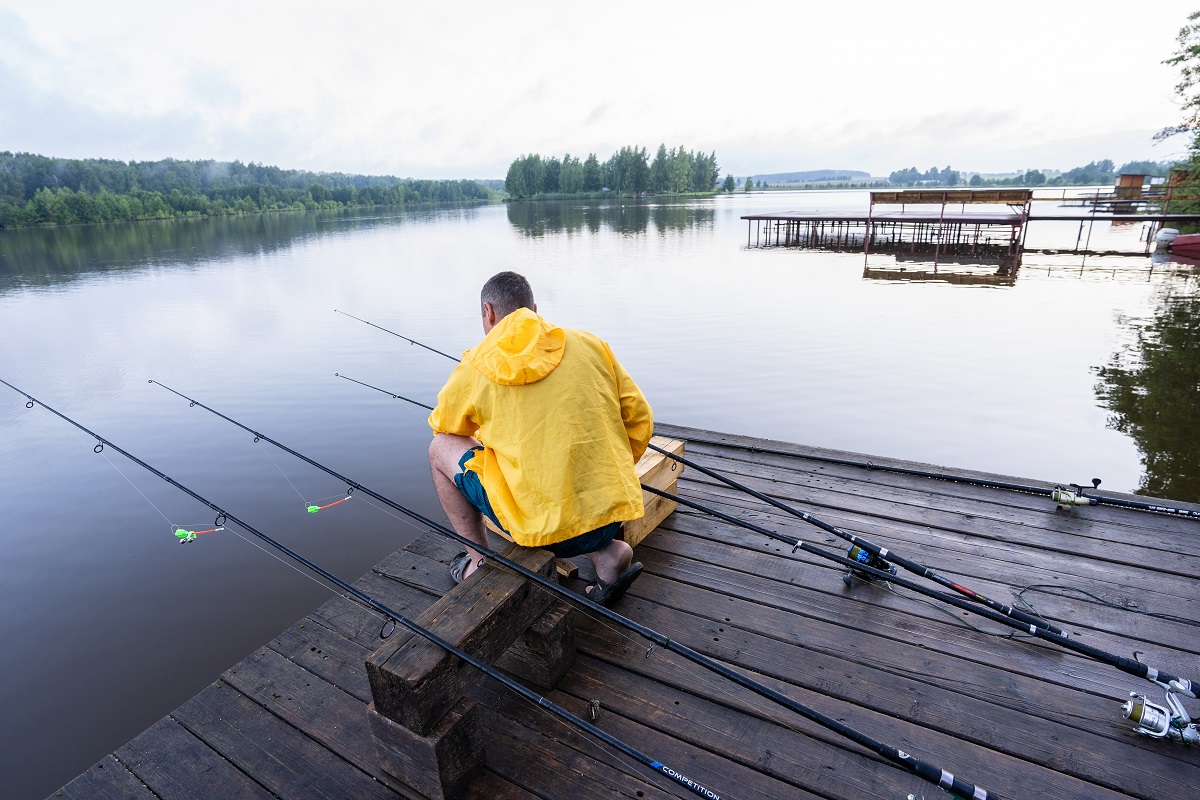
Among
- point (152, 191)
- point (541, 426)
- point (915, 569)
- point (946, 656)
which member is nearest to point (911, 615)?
point (946, 656)

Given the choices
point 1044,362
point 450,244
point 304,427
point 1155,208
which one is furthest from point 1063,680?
point 1155,208

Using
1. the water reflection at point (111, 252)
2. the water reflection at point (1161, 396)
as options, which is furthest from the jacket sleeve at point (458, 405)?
the water reflection at point (111, 252)

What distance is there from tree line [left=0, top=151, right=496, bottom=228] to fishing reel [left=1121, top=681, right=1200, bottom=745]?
93.6 metres

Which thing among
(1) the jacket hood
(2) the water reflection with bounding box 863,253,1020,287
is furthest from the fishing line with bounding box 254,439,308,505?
(2) the water reflection with bounding box 863,253,1020,287

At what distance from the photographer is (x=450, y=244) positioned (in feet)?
118

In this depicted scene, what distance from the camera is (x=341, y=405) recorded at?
951cm

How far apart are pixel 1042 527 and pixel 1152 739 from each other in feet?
5.31

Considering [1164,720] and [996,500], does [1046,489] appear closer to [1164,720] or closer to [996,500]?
[996,500]

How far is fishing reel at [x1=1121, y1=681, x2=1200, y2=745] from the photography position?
7.07 feet

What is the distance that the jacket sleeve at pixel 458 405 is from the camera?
248cm

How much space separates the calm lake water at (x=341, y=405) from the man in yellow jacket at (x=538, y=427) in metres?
3.41

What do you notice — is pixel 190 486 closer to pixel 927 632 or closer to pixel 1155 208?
pixel 927 632

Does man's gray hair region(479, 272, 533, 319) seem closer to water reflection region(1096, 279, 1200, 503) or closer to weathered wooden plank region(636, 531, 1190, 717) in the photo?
weathered wooden plank region(636, 531, 1190, 717)

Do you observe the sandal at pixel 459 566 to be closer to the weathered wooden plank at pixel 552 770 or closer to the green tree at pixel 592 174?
the weathered wooden plank at pixel 552 770
